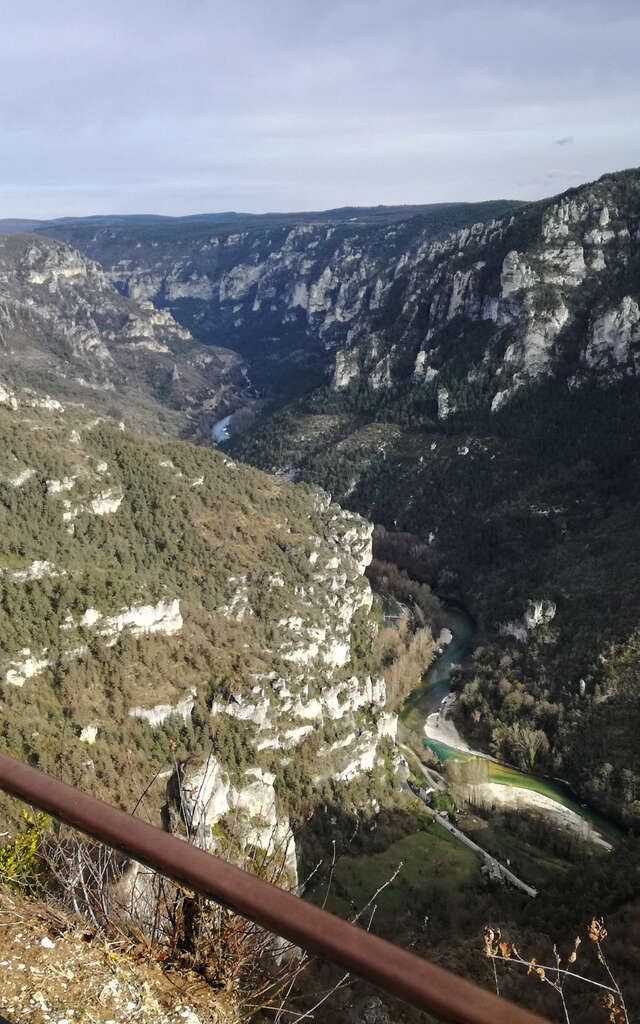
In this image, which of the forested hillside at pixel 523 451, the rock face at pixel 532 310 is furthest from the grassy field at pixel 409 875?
the rock face at pixel 532 310

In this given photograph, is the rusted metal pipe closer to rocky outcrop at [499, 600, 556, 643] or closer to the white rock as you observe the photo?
the white rock

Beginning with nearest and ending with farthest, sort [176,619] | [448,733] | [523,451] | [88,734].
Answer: [88,734] → [176,619] → [448,733] → [523,451]

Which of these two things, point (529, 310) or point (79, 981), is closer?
point (79, 981)

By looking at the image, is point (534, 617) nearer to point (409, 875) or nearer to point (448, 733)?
point (448, 733)

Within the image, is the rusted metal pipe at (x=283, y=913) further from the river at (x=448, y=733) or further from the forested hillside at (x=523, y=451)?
the river at (x=448, y=733)

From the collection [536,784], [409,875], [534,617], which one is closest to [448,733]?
[536,784]

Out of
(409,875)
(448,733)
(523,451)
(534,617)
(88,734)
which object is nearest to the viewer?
(88,734)

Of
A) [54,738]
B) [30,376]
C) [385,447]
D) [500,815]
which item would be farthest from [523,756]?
[30,376]

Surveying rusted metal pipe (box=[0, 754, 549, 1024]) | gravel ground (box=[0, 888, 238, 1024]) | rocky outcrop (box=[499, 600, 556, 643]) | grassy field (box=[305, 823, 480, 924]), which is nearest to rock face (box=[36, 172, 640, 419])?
rocky outcrop (box=[499, 600, 556, 643])
